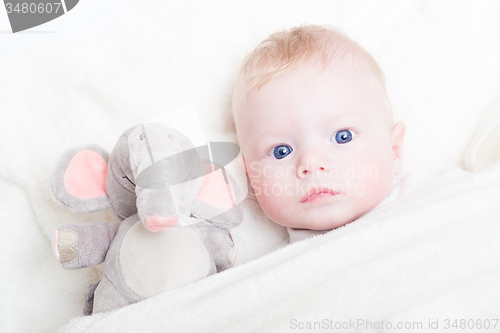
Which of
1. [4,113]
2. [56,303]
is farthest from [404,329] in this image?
[4,113]

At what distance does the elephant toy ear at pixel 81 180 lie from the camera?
843 millimetres

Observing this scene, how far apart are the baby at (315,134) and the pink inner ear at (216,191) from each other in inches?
3.3

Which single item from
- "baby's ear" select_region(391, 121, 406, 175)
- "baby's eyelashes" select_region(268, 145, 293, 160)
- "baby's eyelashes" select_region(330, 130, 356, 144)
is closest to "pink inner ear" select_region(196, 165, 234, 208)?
"baby's eyelashes" select_region(268, 145, 293, 160)

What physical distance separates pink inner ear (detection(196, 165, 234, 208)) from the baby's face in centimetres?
8

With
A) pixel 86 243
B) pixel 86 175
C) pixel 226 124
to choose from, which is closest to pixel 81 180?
pixel 86 175

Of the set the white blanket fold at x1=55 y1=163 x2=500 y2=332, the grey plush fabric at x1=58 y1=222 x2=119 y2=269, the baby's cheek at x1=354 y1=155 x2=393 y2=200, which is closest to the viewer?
the white blanket fold at x1=55 y1=163 x2=500 y2=332

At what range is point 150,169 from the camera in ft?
2.47

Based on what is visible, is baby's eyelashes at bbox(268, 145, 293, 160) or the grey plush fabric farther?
baby's eyelashes at bbox(268, 145, 293, 160)

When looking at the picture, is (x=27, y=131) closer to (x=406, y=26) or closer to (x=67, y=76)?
(x=67, y=76)

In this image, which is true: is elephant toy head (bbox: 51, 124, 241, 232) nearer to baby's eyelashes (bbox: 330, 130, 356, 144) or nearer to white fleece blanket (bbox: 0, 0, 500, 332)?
white fleece blanket (bbox: 0, 0, 500, 332)

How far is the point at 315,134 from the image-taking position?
90cm

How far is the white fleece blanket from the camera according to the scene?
0.72m

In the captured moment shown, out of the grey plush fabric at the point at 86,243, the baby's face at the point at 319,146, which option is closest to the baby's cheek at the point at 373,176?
the baby's face at the point at 319,146

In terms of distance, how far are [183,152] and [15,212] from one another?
0.52m
